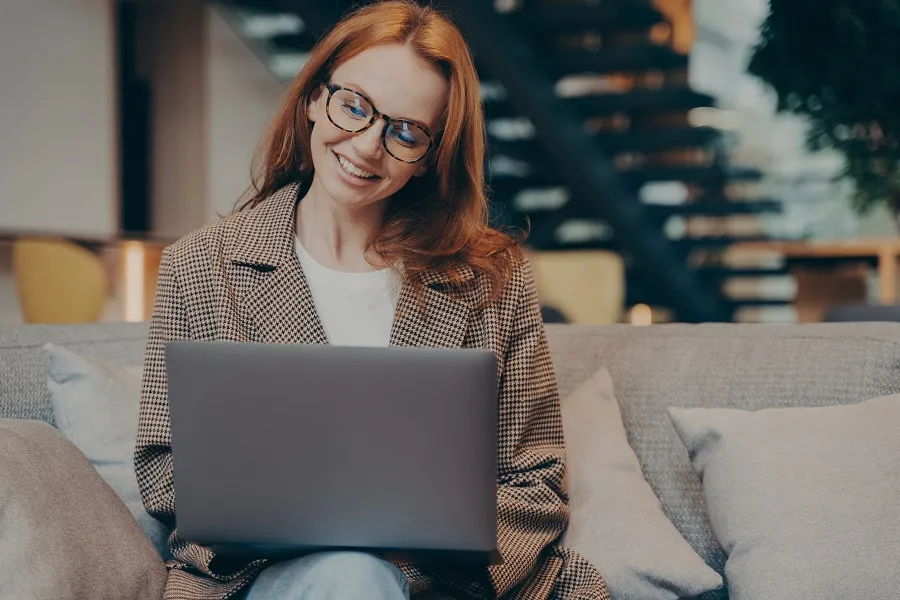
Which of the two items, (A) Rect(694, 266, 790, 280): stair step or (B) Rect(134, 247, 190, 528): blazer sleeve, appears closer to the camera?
(B) Rect(134, 247, 190, 528): blazer sleeve

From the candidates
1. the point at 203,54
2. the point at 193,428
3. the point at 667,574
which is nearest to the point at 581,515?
the point at 667,574

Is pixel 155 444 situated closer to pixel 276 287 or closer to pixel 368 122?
pixel 276 287

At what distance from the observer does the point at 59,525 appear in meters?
1.36

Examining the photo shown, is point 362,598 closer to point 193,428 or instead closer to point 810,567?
point 193,428

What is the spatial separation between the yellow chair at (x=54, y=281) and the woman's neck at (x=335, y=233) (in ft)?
9.52

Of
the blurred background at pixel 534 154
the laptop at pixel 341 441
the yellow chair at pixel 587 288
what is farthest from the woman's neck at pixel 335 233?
the yellow chair at pixel 587 288

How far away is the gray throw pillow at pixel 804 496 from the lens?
1.50 m

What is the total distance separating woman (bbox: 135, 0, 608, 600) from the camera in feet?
5.12

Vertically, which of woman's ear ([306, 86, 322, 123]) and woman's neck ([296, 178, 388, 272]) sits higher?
woman's ear ([306, 86, 322, 123])

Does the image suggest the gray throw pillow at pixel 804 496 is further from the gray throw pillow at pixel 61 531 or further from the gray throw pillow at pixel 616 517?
the gray throw pillow at pixel 61 531

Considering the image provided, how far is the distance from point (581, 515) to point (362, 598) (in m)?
0.61

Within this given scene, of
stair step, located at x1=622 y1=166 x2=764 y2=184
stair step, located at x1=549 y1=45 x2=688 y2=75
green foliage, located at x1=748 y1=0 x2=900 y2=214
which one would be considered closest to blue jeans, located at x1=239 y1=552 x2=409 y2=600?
green foliage, located at x1=748 y1=0 x2=900 y2=214

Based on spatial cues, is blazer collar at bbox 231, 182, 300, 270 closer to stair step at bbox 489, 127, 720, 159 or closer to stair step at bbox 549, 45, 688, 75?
stair step at bbox 549, 45, 688, 75

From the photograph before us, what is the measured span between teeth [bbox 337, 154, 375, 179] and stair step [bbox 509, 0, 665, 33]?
3.51 metres
